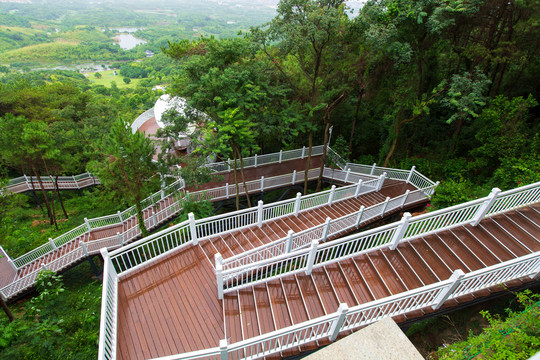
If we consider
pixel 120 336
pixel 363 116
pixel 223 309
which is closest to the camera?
pixel 120 336

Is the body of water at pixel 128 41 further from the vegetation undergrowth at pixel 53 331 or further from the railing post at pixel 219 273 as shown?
the railing post at pixel 219 273

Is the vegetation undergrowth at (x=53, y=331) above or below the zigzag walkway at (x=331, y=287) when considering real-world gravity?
below

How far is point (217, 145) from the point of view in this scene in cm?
909

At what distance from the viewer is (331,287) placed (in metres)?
5.99

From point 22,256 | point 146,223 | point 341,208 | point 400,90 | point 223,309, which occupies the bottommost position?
point 22,256

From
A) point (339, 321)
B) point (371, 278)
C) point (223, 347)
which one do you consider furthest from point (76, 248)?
point (371, 278)

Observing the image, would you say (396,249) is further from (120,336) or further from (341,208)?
(120,336)

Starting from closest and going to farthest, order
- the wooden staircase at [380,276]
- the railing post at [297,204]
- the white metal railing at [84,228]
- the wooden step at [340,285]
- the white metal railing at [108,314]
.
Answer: the white metal railing at [108,314] < the wooden staircase at [380,276] < the wooden step at [340,285] < the railing post at [297,204] < the white metal railing at [84,228]

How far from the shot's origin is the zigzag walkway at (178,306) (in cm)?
526

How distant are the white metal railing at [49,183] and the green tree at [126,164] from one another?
1053 cm

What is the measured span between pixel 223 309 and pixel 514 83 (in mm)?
16666

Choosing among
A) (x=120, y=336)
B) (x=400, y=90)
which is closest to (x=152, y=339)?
(x=120, y=336)

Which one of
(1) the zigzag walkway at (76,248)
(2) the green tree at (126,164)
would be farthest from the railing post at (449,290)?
(2) the green tree at (126,164)

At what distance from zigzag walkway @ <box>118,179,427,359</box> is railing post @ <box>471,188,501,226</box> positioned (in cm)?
612
